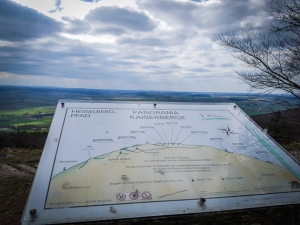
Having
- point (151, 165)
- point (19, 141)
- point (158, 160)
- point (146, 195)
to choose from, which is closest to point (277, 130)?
point (158, 160)

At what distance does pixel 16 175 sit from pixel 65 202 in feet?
19.3

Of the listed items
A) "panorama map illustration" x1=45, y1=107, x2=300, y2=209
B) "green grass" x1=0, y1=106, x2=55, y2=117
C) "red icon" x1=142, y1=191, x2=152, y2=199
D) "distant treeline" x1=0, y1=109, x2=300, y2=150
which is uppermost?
"green grass" x1=0, y1=106, x2=55, y2=117

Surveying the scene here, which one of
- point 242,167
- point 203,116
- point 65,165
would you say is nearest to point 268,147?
point 242,167

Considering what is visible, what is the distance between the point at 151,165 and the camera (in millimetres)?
2781

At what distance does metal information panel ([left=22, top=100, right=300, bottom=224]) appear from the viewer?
2.33 meters

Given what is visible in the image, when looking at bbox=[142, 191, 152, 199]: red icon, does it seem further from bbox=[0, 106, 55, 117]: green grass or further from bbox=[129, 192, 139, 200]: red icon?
bbox=[0, 106, 55, 117]: green grass

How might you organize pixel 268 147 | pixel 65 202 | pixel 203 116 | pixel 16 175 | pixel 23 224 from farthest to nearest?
pixel 16 175 < pixel 203 116 < pixel 268 147 < pixel 65 202 < pixel 23 224

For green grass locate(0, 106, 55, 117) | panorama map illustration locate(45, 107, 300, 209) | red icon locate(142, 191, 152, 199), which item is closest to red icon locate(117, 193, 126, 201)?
panorama map illustration locate(45, 107, 300, 209)

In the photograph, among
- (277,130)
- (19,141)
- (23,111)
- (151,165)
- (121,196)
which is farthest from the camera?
(23,111)

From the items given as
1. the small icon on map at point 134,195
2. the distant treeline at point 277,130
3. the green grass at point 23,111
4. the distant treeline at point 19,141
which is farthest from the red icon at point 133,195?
the green grass at point 23,111

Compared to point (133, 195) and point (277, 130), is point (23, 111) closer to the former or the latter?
point (277, 130)

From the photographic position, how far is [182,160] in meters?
2.92

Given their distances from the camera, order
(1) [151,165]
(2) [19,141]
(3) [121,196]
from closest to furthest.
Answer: (3) [121,196]
(1) [151,165]
(2) [19,141]

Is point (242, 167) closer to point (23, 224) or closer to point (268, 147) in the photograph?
point (268, 147)
